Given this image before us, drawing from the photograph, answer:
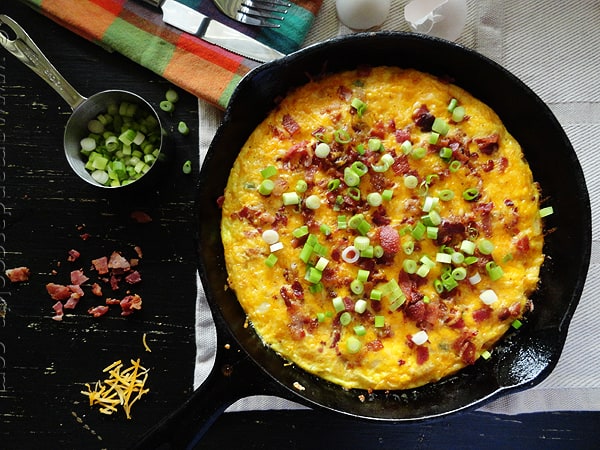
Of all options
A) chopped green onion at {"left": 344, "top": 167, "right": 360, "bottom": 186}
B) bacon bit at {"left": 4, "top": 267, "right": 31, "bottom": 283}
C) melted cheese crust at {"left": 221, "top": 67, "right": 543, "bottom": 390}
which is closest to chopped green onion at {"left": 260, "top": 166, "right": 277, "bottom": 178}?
melted cheese crust at {"left": 221, "top": 67, "right": 543, "bottom": 390}

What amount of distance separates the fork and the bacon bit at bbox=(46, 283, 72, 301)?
1.98 metres

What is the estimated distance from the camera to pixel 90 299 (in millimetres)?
3795

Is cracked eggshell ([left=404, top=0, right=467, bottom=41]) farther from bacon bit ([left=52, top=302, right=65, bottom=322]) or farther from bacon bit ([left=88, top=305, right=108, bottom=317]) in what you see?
bacon bit ([left=52, top=302, right=65, bottom=322])

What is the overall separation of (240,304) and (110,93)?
1.46 metres

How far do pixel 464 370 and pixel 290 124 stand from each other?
164 centimetres

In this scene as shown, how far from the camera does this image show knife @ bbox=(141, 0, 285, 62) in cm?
360

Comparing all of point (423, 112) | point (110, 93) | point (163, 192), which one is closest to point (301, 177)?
point (423, 112)

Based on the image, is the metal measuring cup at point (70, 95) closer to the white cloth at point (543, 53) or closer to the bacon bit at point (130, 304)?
the white cloth at point (543, 53)

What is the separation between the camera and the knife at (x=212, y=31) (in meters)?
3.60

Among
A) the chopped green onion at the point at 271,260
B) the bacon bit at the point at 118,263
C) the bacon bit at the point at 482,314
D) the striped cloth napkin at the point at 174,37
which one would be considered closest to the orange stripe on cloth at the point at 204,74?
the striped cloth napkin at the point at 174,37

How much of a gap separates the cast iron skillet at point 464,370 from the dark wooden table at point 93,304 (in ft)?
1.70

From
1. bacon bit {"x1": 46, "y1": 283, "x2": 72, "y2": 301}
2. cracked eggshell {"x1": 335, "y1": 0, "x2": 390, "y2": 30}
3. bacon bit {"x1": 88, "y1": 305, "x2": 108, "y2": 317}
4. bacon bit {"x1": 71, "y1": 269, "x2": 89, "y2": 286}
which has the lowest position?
bacon bit {"x1": 46, "y1": 283, "x2": 72, "y2": 301}

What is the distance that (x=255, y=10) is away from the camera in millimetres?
3602

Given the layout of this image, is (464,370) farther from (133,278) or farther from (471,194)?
(133,278)
